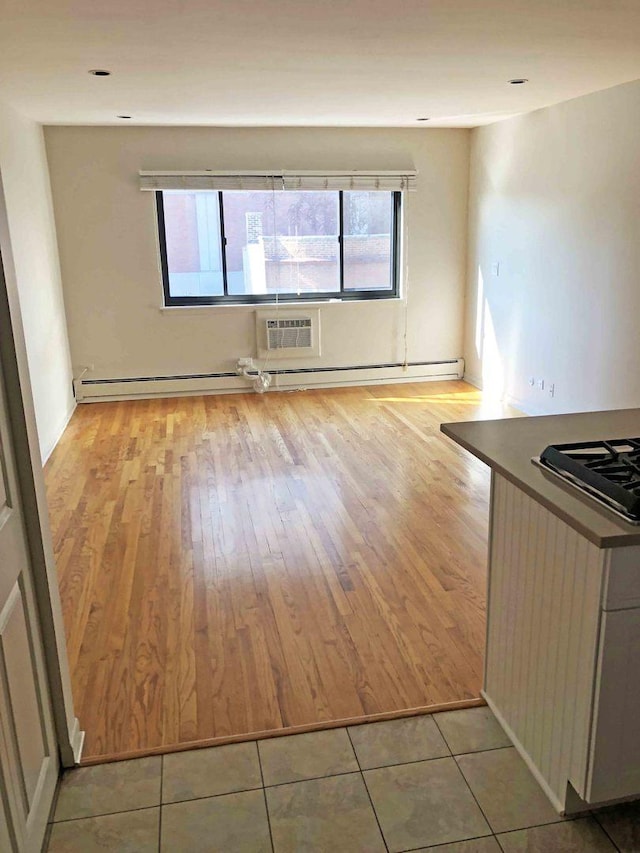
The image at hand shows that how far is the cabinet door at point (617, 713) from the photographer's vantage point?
1.57m

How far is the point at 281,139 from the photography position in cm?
603

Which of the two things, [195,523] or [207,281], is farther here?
[207,281]

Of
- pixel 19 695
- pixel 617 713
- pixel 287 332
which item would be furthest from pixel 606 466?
pixel 287 332

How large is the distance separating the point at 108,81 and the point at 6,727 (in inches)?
137

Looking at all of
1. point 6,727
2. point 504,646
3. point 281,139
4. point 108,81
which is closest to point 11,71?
point 108,81

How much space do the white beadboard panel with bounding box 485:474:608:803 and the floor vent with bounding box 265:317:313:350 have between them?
4.58 meters

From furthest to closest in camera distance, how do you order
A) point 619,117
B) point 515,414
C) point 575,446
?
point 515,414 < point 619,117 < point 575,446

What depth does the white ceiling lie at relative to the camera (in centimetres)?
262

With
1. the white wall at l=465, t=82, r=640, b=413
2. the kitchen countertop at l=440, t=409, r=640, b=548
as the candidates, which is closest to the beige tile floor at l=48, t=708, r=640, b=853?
the kitchen countertop at l=440, t=409, r=640, b=548

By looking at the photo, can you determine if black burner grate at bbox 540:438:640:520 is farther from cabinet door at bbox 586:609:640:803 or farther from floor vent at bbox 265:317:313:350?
floor vent at bbox 265:317:313:350

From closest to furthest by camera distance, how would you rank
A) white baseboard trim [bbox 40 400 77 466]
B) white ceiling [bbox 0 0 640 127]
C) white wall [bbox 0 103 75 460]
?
1. white ceiling [bbox 0 0 640 127]
2. white wall [bbox 0 103 75 460]
3. white baseboard trim [bbox 40 400 77 466]

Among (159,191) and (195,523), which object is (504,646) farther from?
(159,191)

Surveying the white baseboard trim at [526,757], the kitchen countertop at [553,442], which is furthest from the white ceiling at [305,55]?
the white baseboard trim at [526,757]

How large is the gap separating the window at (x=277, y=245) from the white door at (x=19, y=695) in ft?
15.7
